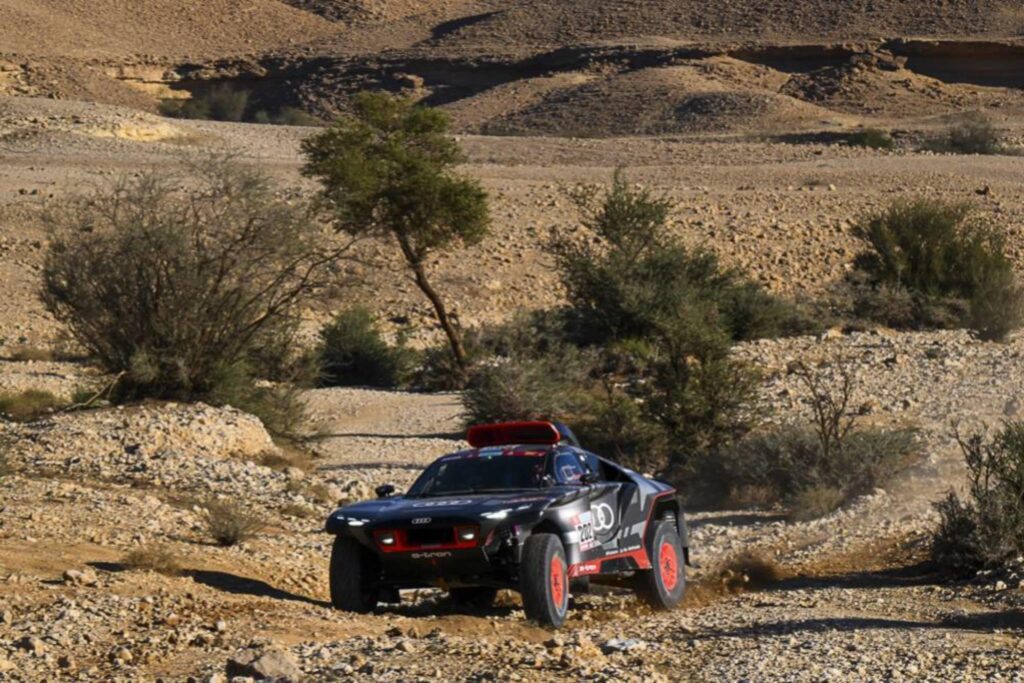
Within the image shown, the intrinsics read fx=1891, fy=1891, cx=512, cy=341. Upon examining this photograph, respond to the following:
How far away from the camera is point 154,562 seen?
13.9 metres

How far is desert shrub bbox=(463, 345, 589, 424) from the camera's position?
2475 cm

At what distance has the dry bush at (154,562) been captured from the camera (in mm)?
13773

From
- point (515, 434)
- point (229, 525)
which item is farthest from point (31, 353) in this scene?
point (515, 434)

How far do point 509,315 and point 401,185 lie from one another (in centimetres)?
621

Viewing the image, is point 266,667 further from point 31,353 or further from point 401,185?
point 31,353

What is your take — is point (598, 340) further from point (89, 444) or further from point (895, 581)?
point (895, 581)

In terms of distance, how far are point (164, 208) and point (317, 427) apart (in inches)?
137

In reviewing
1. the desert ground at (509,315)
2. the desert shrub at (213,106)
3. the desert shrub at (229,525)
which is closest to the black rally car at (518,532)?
the desert ground at (509,315)

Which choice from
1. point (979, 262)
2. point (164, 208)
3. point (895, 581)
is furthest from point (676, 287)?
point (895, 581)

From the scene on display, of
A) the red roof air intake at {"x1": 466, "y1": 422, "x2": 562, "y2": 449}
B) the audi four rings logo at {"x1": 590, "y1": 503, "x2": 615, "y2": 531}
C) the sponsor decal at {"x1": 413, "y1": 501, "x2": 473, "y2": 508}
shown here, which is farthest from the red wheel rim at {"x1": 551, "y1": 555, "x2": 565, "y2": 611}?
the red roof air intake at {"x1": 466, "y1": 422, "x2": 562, "y2": 449}

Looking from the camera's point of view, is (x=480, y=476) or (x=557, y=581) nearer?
(x=557, y=581)

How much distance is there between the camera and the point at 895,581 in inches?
567

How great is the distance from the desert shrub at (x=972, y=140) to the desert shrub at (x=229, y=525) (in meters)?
42.3

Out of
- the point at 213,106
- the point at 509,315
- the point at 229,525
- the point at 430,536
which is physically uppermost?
the point at 430,536
